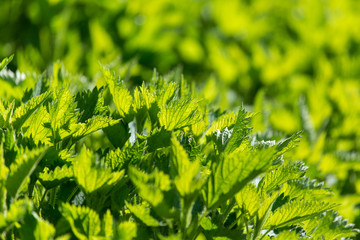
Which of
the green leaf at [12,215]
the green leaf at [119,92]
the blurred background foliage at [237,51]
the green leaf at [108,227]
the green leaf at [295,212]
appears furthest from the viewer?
the blurred background foliage at [237,51]

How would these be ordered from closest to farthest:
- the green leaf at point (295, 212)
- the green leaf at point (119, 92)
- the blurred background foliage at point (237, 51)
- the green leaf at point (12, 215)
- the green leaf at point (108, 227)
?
the green leaf at point (12, 215) < the green leaf at point (108, 227) < the green leaf at point (295, 212) < the green leaf at point (119, 92) < the blurred background foliage at point (237, 51)

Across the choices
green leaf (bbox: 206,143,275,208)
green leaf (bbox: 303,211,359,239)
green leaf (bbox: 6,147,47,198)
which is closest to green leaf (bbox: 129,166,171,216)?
green leaf (bbox: 206,143,275,208)

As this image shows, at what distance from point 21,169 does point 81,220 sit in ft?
0.61

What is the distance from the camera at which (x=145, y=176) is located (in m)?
1.03

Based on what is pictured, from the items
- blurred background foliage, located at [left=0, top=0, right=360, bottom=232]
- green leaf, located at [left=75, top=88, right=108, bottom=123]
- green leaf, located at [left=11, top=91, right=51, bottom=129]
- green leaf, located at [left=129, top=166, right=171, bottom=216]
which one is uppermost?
blurred background foliage, located at [left=0, top=0, right=360, bottom=232]

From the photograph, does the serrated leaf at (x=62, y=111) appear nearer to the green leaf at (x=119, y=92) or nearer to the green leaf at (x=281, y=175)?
the green leaf at (x=119, y=92)

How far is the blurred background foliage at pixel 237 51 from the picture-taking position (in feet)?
7.25

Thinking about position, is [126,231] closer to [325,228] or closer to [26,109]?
[26,109]

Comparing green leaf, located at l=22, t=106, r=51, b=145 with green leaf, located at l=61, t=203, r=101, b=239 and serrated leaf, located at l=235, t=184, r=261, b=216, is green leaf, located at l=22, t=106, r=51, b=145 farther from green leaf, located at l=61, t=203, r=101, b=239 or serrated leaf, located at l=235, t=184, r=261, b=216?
serrated leaf, located at l=235, t=184, r=261, b=216

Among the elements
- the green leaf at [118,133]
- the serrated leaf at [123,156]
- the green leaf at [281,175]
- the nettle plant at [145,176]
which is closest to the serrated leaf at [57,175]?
the nettle plant at [145,176]

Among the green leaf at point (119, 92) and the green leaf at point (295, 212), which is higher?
the green leaf at point (119, 92)

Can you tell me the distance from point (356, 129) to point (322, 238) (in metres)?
1.20

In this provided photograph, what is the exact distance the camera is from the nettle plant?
1.04 metres

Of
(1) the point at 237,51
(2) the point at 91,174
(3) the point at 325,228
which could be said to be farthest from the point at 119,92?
(1) the point at 237,51
